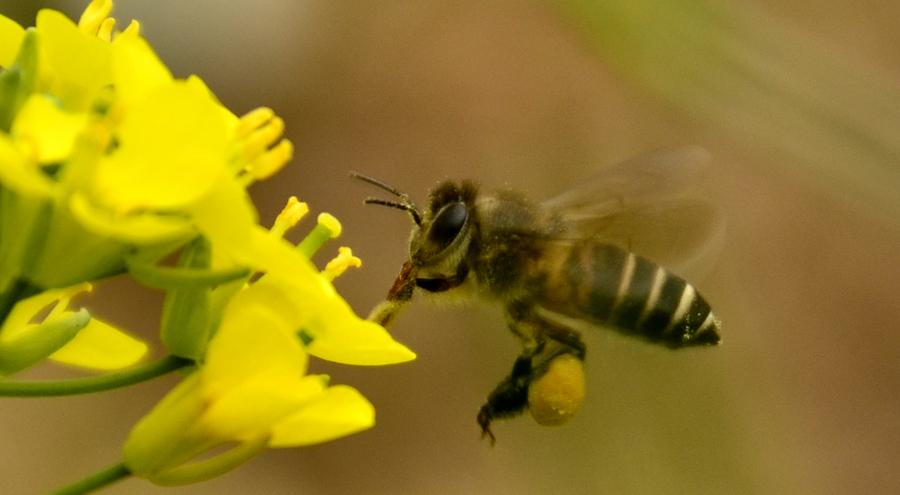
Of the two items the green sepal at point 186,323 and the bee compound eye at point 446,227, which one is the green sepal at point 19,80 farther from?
the bee compound eye at point 446,227

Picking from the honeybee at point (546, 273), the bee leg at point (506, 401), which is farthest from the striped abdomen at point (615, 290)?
the bee leg at point (506, 401)

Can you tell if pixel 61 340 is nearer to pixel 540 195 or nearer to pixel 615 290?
pixel 615 290

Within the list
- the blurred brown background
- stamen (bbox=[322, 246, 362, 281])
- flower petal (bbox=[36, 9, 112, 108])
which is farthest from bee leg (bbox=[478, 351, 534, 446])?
the blurred brown background

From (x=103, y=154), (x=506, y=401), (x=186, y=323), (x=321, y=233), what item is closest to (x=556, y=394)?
(x=506, y=401)

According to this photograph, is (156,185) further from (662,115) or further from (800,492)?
(662,115)

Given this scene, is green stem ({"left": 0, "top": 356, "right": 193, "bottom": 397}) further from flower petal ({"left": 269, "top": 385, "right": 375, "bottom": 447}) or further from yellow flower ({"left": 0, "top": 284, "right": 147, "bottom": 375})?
flower petal ({"left": 269, "top": 385, "right": 375, "bottom": 447})

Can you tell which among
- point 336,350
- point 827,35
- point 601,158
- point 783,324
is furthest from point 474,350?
point 827,35

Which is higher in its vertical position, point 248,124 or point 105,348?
point 248,124
